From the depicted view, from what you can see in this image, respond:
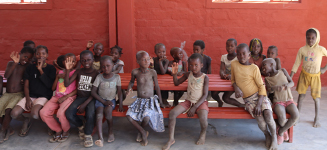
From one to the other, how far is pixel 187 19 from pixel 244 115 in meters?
3.16

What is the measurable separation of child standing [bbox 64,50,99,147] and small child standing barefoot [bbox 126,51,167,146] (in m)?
0.52

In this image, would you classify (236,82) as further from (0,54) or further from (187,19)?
(0,54)

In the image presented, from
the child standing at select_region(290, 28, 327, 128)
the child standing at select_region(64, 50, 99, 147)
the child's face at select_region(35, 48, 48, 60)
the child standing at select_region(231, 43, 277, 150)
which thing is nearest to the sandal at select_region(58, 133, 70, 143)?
the child standing at select_region(64, 50, 99, 147)

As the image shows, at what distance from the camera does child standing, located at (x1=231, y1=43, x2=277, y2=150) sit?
11.0ft

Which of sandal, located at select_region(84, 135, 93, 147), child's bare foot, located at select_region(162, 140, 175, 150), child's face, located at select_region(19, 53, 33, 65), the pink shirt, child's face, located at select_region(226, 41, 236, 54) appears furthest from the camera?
child's face, located at select_region(226, 41, 236, 54)

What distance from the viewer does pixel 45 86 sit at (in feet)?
12.8

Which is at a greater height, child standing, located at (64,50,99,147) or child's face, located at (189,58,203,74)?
child's face, located at (189,58,203,74)

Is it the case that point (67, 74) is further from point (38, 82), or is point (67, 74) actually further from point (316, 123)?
point (316, 123)

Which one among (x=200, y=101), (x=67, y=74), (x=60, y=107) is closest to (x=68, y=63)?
(x=67, y=74)

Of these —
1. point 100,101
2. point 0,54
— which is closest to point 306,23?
point 100,101

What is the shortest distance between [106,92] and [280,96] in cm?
232

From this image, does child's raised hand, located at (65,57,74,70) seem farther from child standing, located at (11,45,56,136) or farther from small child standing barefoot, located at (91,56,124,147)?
small child standing barefoot, located at (91,56,124,147)

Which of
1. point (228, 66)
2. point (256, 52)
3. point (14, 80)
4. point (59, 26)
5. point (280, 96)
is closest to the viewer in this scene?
point (280, 96)

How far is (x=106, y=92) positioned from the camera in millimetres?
3635
